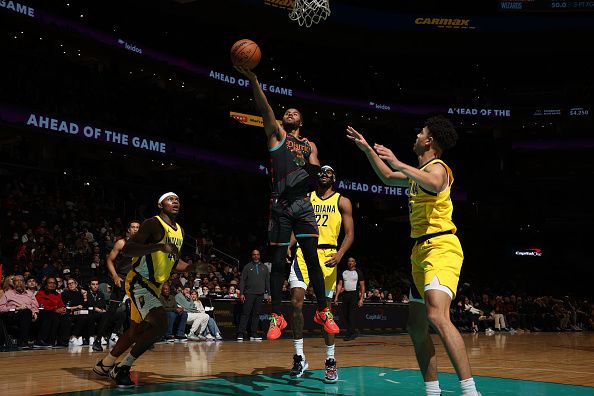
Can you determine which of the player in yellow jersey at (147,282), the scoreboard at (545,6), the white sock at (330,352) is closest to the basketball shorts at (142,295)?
the player in yellow jersey at (147,282)

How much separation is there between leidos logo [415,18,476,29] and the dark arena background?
0.13 meters

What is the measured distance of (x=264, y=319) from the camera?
1772 centimetres

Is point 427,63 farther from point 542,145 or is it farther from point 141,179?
point 141,179

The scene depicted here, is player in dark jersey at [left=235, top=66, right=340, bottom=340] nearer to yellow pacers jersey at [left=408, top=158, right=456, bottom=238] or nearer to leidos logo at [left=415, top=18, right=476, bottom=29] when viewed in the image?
yellow pacers jersey at [left=408, top=158, right=456, bottom=238]

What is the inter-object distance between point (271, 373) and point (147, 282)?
194cm

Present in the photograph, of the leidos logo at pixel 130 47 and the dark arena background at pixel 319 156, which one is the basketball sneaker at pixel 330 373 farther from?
the leidos logo at pixel 130 47

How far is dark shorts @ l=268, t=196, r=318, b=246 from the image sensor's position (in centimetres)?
699

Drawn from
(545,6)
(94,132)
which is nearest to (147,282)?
(94,132)

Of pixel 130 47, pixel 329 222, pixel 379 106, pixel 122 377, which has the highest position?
pixel 379 106

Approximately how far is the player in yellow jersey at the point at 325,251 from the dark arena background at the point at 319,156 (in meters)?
0.48

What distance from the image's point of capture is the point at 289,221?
7.02 metres

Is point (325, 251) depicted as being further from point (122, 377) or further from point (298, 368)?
point (122, 377)

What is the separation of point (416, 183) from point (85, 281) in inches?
537

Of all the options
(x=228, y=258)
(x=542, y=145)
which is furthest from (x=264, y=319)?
(x=542, y=145)
